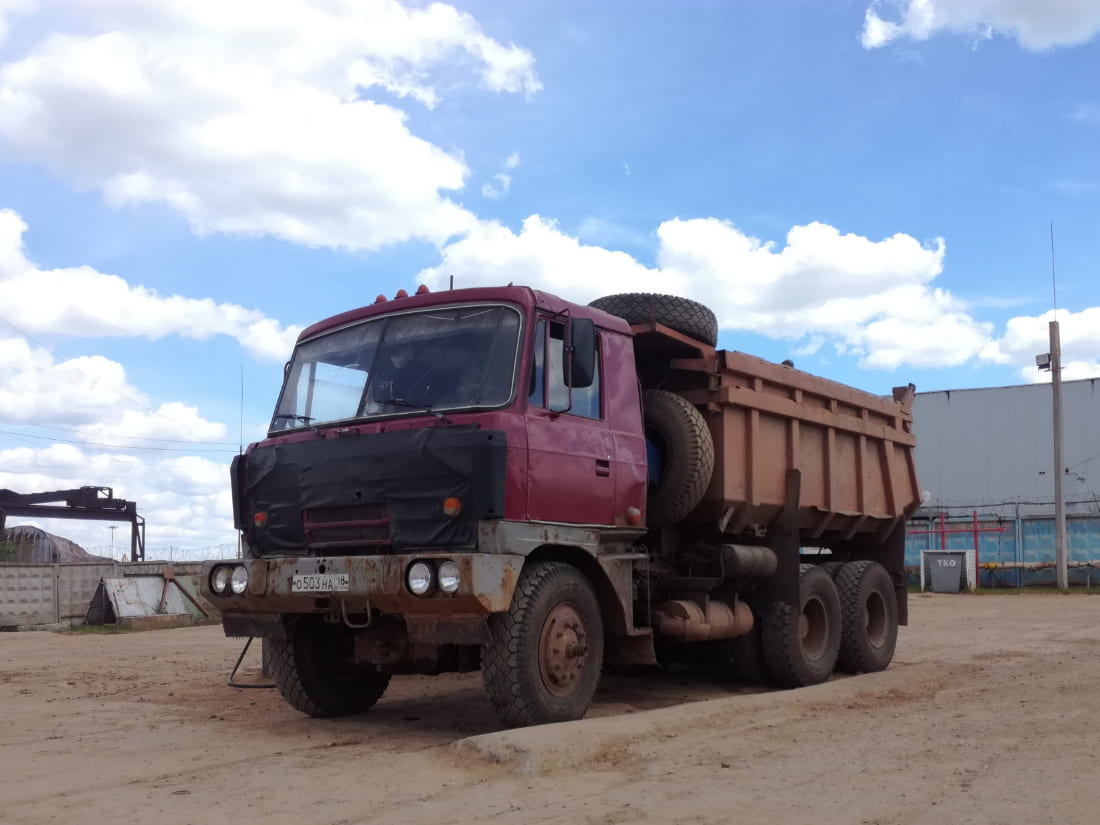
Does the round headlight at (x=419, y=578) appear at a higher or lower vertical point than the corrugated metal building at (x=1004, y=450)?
lower

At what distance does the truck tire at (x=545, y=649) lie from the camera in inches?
258

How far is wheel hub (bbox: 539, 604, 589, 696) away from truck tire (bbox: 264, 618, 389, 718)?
164 cm

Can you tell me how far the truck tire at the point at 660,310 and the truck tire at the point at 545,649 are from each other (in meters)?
2.56

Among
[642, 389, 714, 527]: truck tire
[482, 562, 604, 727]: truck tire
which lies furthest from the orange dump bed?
[482, 562, 604, 727]: truck tire

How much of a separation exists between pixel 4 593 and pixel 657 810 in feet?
61.4

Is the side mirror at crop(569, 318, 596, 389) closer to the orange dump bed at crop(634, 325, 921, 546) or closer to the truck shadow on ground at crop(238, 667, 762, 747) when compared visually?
the orange dump bed at crop(634, 325, 921, 546)

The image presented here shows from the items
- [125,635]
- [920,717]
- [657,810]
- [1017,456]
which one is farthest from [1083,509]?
[657,810]

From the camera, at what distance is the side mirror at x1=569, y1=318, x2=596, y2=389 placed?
7.10 m

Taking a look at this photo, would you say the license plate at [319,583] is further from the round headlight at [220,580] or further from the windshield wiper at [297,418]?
the windshield wiper at [297,418]

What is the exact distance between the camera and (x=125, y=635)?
18938 mm

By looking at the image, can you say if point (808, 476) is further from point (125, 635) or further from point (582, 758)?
point (125, 635)

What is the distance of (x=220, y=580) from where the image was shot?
746cm

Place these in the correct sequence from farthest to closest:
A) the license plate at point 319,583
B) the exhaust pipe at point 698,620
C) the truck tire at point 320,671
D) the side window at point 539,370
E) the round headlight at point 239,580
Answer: the exhaust pipe at point 698,620
the truck tire at point 320,671
the round headlight at point 239,580
the side window at point 539,370
the license plate at point 319,583

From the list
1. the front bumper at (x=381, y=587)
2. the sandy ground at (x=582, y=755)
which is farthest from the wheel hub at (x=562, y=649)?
the front bumper at (x=381, y=587)
